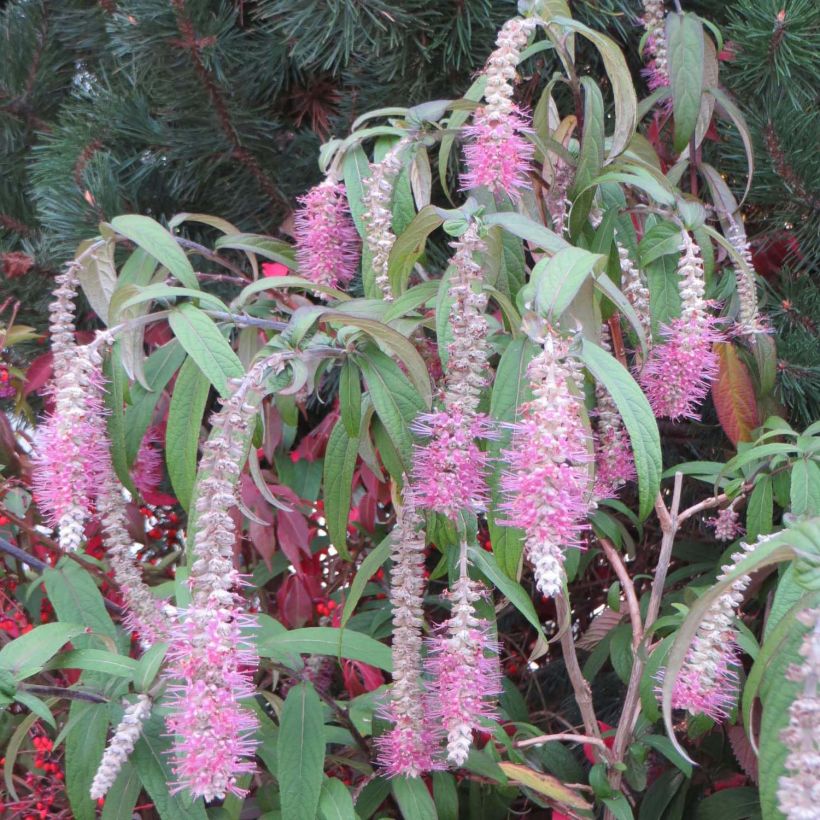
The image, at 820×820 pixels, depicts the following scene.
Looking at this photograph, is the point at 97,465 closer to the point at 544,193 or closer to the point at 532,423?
the point at 532,423

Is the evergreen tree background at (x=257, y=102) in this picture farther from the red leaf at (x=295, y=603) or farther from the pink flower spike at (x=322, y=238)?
the red leaf at (x=295, y=603)

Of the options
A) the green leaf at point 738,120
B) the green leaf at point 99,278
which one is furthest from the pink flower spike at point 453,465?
the green leaf at point 738,120

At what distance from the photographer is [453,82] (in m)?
1.32

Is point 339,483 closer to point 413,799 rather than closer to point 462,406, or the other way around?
point 462,406

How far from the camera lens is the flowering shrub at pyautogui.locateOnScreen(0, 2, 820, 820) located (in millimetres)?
628

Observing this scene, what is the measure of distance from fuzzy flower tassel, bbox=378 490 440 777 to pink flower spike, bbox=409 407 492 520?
5 centimetres

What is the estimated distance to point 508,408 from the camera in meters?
0.70

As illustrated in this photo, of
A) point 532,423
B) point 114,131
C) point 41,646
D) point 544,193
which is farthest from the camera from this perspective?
point 114,131

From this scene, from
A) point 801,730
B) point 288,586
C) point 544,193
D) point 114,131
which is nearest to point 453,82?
point 544,193

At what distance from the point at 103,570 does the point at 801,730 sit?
39.5 inches

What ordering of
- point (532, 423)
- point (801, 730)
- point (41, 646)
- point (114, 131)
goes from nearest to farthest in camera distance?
point (801, 730) → point (532, 423) → point (41, 646) → point (114, 131)

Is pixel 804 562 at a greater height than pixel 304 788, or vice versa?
pixel 804 562

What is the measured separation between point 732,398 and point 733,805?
452 mm

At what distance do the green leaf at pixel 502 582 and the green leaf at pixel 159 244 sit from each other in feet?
1.17
